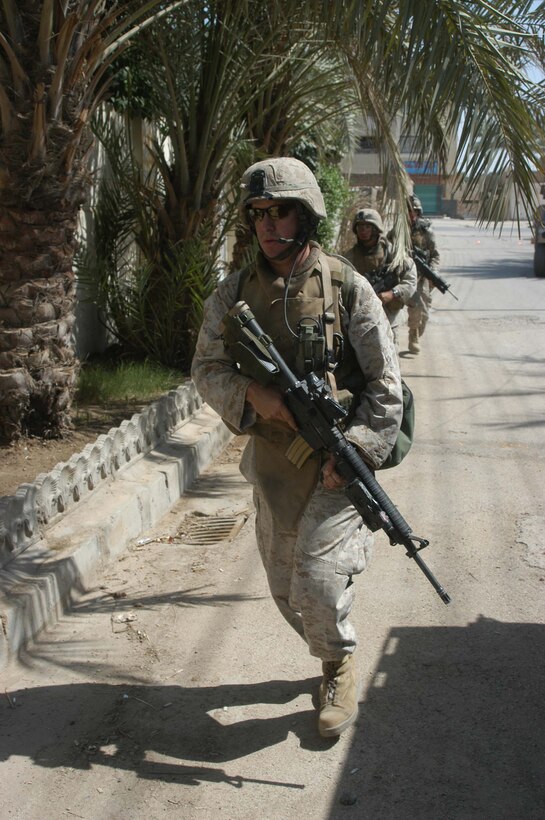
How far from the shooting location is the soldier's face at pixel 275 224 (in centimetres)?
313

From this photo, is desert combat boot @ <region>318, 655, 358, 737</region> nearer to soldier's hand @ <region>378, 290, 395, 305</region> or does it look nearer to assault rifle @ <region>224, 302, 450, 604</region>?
assault rifle @ <region>224, 302, 450, 604</region>

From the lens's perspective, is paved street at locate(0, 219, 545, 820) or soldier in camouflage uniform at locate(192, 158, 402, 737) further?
soldier in camouflage uniform at locate(192, 158, 402, 737)

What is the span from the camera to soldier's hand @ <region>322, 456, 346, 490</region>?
3031mm

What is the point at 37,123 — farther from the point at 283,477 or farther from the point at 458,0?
the point at 283,477

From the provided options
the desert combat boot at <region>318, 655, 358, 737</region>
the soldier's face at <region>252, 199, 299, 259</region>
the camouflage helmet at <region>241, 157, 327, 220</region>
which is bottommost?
the desert combat boot at <region>318, 655, 358, 737</region>

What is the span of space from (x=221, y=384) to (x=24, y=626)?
1.33m

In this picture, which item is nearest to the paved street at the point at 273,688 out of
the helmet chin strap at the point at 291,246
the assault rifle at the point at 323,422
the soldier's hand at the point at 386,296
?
the assault rifle at the point at 323,422

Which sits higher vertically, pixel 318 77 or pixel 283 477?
pixel 318 77

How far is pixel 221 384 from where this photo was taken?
127 inches

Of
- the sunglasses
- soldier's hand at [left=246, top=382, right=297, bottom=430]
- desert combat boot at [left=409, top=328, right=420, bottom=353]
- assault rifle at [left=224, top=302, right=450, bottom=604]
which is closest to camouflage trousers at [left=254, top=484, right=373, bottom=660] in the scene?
assault rifle at [left=224, top=302, right=450, bottom=604]

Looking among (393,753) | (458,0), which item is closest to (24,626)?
(393,753)

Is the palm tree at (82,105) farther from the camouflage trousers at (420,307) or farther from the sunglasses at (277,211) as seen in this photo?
the camouflage trousers at (420,307)

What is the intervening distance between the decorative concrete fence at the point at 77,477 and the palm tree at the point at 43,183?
0.52 m

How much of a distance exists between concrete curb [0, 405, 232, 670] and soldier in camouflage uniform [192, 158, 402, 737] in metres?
1.12
